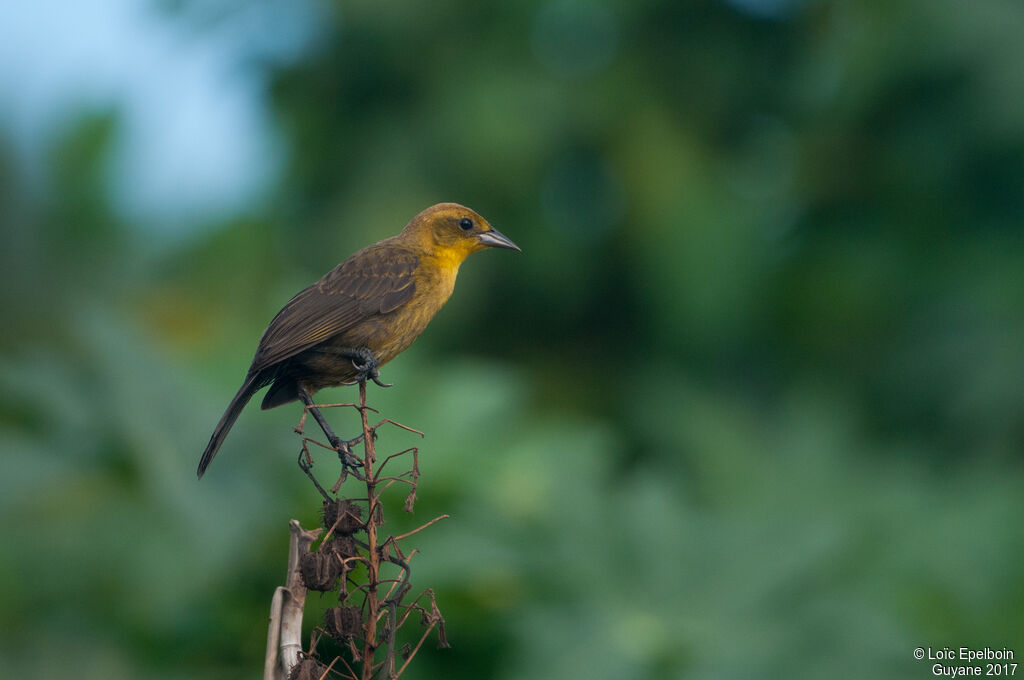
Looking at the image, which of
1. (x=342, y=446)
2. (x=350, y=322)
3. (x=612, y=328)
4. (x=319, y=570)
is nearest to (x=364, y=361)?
(x=350, y=322)

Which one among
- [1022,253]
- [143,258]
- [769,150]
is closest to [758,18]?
[769,150]

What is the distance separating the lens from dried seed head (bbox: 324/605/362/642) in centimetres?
195

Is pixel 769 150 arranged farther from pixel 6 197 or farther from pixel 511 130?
→ pixel 6 197

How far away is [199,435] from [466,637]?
63.5 inches

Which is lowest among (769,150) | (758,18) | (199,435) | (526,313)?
(199,435)

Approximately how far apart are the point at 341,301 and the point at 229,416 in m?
0.51

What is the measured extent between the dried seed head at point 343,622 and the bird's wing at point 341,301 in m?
1.02

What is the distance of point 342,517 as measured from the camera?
2033 mm

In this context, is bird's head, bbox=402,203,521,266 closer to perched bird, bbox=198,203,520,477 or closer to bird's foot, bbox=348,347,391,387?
perched bird, bbox=198,203,520,477

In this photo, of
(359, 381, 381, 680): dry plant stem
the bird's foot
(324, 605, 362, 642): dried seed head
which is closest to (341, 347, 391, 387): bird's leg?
the bird's foot

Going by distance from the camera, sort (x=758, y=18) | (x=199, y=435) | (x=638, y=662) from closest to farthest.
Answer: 1. (x=638, y=662)
2. (x=199, y=435)
3. (x=758, y=18)

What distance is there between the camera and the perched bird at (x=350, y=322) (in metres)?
2.95

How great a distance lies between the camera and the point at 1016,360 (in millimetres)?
10461

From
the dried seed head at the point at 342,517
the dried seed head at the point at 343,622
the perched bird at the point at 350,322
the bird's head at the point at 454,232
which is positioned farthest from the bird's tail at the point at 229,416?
the bird's head at the point at 454,232
